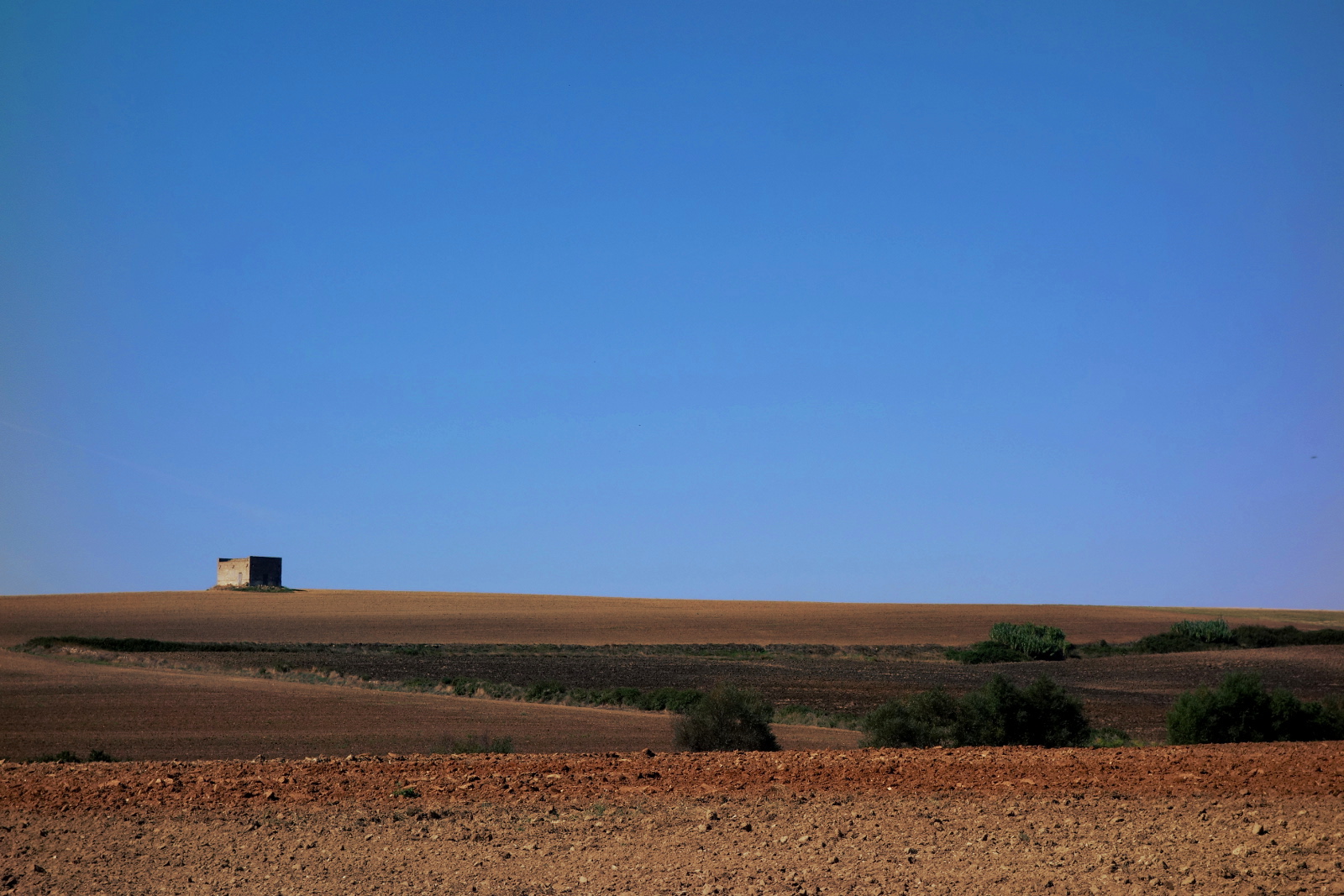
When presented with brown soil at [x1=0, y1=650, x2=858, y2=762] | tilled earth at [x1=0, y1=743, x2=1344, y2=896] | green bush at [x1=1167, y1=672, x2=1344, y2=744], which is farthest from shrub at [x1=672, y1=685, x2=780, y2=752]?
green bush at [x1=1167, y1=672, x2=1344, y2=744]

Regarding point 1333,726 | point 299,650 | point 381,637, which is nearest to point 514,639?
point 381,637

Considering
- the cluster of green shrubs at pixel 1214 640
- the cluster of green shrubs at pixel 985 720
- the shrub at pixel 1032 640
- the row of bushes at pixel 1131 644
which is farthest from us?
the cluster of green shrubs at pixel 1214 640

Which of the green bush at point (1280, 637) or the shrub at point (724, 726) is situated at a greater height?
the shrub at point (724, 726)

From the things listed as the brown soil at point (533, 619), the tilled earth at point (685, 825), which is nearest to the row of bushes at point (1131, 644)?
the brown soil at point (533, 619)

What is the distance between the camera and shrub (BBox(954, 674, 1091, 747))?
19.2m

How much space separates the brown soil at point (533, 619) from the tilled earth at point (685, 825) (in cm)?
6713

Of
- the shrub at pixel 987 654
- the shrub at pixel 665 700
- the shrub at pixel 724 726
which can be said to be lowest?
the shrub at pixel 987 654

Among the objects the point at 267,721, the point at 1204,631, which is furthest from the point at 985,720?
the point at 1204,631

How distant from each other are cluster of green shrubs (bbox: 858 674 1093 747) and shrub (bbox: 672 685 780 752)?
212 centimetres

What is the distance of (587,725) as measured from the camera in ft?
100

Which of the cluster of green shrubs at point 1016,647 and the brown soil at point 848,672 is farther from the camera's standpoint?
the cluster of green shrubs at point 1016,647

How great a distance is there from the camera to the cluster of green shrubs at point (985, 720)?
18.8 m

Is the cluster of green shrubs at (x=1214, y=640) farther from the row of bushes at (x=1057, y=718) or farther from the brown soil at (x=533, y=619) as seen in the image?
the row of bushes at (x=1057, y=718)

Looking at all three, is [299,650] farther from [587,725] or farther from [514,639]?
[587,725]
